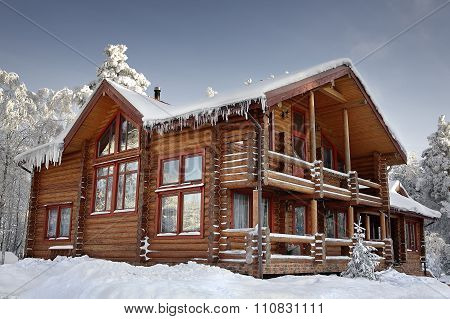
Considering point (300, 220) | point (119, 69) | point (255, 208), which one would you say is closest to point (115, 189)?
point (255, 208)

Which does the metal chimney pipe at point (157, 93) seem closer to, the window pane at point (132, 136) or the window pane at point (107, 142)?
the window pane at point (107, 142)

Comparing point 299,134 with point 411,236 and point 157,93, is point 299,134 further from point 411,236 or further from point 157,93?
point 411,236

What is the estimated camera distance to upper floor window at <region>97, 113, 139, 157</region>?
18.0 metres

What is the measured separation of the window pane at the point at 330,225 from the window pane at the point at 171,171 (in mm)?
7480

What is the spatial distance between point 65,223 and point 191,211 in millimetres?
7775

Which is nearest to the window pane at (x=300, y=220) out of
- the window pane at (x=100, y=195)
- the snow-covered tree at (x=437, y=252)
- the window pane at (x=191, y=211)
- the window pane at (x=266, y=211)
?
the window pane at (x=266, y=211)

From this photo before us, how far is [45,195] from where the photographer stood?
2142 centimetres

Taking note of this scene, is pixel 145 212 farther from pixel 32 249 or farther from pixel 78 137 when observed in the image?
pixel 32 249

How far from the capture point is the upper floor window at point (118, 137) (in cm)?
1798
